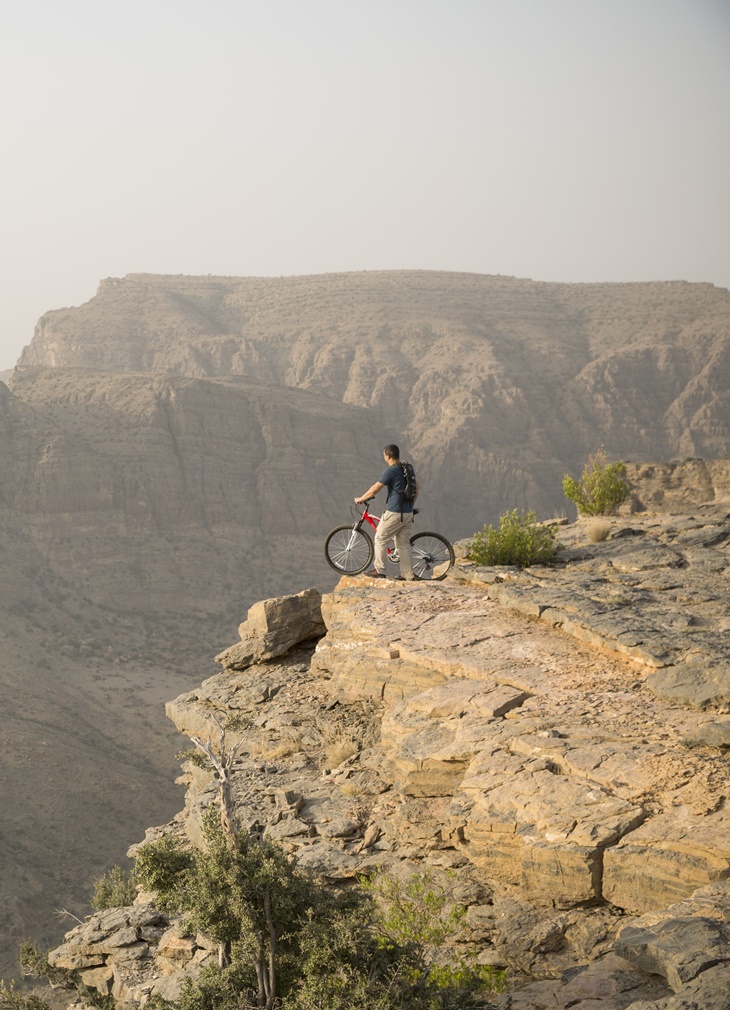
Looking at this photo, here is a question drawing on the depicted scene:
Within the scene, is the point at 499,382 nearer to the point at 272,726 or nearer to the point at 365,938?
the point at 272,726

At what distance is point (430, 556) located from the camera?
1433 centimetres

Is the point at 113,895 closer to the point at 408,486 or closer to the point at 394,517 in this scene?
the point at 394,517

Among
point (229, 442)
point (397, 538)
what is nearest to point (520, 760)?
point (397, 538)

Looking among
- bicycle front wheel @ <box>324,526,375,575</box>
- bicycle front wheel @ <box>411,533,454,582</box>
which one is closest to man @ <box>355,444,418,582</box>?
bicycle front wheel @ <box>411,533,454,582</box>

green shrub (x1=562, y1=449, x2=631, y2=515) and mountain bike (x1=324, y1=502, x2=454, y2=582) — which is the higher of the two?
green shrub (x1=562, y1=449, x2=631, y2=515)

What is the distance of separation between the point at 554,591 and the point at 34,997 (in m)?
9.05

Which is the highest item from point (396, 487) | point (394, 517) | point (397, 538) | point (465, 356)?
point (465, 356)

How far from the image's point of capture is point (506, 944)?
787 cm

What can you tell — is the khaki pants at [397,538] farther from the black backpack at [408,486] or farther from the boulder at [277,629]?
the boulder at [277,629]

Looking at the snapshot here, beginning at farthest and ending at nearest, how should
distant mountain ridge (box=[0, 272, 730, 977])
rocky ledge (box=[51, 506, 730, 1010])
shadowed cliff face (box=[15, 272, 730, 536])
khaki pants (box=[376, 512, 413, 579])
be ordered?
shadowed cliff face (box=[15, 272, 730, 536]) < distant mountain ridge (box=[0, 272, 730, 977]) < khaki pants (box=[376, 512, 413, 579]) < rocky ledge (box=[51, 506, 730, 1010])

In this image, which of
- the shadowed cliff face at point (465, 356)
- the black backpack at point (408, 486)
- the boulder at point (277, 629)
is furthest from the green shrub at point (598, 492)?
the shadowed cliff face at point (465, 356)

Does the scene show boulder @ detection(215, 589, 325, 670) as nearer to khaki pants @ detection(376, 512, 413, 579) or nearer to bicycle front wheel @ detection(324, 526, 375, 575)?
bicycle front wheel @ detection(324, 526, 375, 575)

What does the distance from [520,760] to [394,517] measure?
4.78m

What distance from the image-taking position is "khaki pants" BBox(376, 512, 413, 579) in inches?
529
